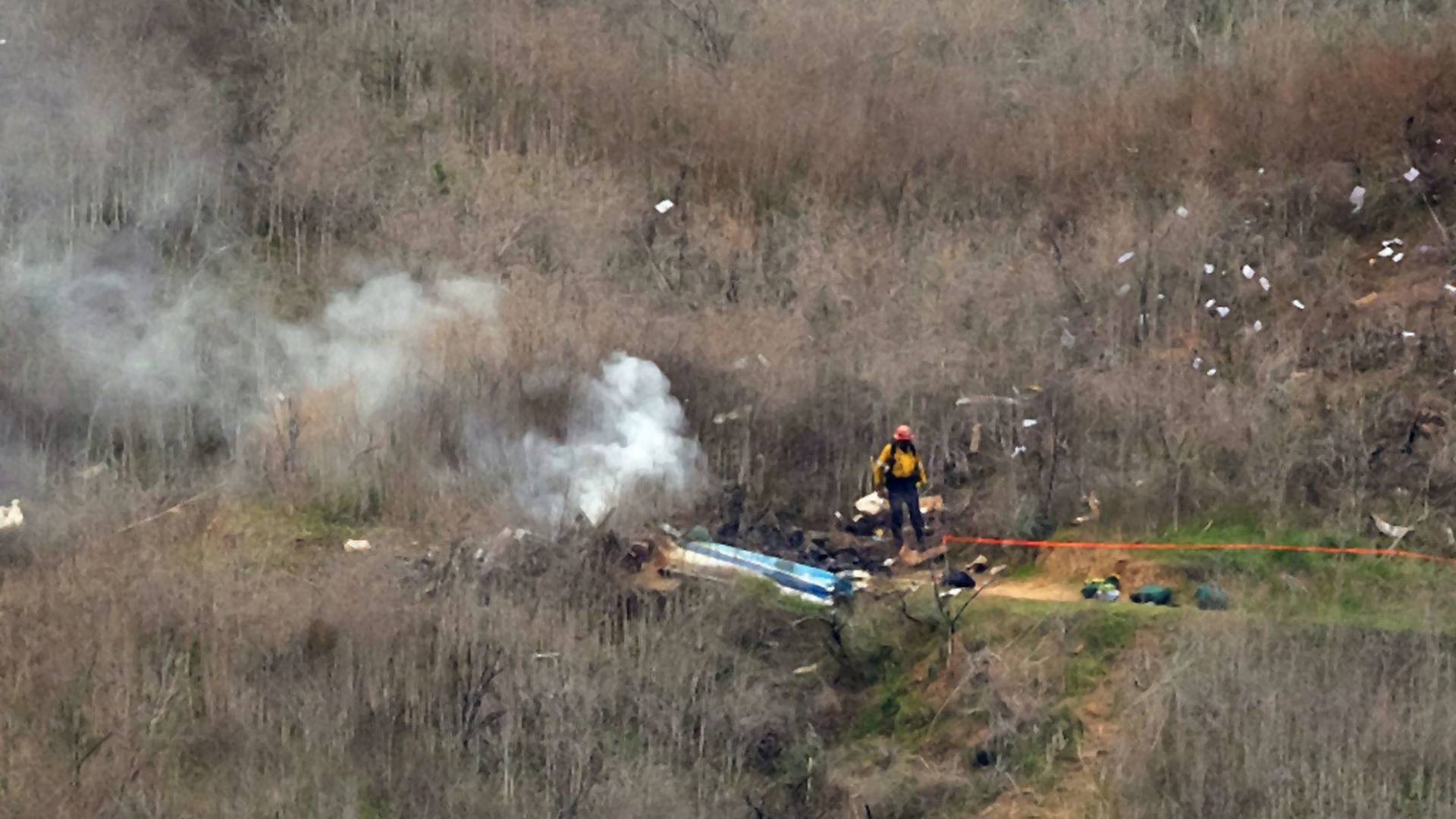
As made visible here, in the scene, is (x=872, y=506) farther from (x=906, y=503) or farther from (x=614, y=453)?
(x=614, y=453)

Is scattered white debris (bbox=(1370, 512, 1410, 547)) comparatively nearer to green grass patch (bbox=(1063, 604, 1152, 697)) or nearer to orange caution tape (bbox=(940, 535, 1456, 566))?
orange caution tape (bbox=(940, 535, 1456, 566))

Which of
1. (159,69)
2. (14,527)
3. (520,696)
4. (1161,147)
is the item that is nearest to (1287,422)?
(1161,147)

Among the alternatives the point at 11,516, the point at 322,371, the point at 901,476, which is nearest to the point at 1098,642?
the point at 901,476

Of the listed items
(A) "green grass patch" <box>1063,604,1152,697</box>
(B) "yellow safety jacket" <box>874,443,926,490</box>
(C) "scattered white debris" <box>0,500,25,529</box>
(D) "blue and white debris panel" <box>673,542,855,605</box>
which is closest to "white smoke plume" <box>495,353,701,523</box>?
(D) "blue and white debris panel" <box>673,542,855,605</box>

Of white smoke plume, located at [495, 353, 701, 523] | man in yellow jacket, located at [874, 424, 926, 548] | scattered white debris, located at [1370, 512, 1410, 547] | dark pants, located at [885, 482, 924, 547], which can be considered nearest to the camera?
scattered white debris, located at [1370, 512, 1410, 547]

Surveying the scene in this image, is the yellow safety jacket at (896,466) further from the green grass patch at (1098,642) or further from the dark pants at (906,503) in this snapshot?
the green grass patch at (1098,642)
